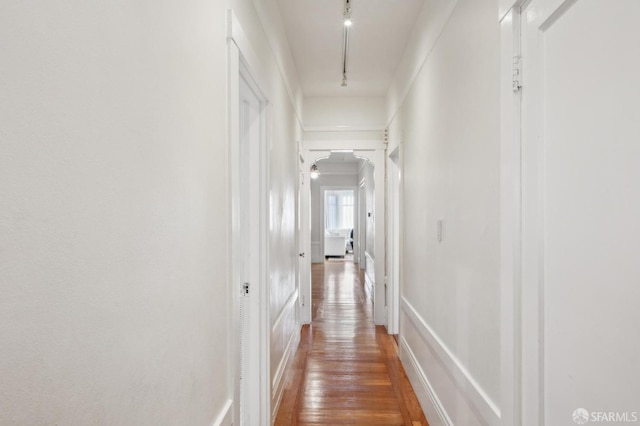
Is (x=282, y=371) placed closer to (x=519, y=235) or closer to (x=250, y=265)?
(x=250, y=265)

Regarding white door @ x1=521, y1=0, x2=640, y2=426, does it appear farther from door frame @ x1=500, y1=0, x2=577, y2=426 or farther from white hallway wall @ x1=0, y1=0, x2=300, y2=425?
white hallway wall @ x1=0, y1=0, x2=300, y2=425

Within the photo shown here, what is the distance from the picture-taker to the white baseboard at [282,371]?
9.22 ft

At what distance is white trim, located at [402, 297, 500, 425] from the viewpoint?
153cm

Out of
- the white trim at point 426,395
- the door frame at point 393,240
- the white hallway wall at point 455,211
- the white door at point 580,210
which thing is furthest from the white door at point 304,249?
the white door at point 580,210

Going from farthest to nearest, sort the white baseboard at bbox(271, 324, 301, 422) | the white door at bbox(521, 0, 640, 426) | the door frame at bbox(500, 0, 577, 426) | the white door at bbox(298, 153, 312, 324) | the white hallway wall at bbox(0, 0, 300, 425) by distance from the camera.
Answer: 1. the white door at bbox(298, 153, 312, 324)
2. the white baseboard at bbox(271, 324, 301, 422)
3. the door frame at bbox(500, 0, 577, 426)
4. the white door at bbox(521, 0, 640, 426)
5. the white hallway wall at bbox(0, 0, 300, 425)

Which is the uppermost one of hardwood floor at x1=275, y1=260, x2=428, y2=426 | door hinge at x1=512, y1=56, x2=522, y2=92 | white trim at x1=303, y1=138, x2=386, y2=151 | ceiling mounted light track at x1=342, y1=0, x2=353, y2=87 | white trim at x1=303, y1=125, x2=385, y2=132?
ceiling mounted light track at x1=342, y1=0, x2=353, y2=87

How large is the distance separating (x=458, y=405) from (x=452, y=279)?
25.4 inches

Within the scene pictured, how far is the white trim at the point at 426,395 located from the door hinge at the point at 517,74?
1.77 m

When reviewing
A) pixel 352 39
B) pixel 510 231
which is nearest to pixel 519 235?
pixel 510 231

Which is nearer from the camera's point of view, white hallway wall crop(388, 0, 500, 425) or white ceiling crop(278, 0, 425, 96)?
white hallway wall crop(388, 0, 500, 425)

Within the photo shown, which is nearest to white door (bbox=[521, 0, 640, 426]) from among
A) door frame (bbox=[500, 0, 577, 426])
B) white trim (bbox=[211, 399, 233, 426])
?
door frame (bbox=[500, 0, 577, 426])

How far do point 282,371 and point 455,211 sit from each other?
2.11m

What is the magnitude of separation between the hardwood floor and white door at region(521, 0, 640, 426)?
6.12 ft

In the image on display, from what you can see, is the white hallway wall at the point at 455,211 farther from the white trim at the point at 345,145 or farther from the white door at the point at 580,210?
the white trim at the point at 345,145
